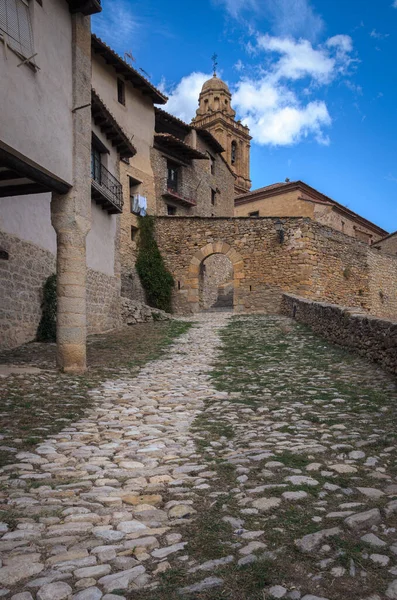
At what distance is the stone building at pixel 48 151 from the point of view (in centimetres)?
642

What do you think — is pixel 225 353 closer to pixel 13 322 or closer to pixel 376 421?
pixel 13 322

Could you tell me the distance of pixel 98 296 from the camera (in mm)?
13914

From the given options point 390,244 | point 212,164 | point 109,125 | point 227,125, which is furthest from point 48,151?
point 227,125

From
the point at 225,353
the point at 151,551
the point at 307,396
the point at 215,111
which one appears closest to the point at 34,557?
the point at 151,551

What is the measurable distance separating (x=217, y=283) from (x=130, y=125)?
1214 centimetres

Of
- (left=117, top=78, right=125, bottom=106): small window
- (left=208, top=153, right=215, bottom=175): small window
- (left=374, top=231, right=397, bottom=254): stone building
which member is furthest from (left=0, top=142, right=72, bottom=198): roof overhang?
(left=374, top=231, right=397, bottom=254): stone building

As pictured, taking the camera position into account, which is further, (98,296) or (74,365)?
(98,296)

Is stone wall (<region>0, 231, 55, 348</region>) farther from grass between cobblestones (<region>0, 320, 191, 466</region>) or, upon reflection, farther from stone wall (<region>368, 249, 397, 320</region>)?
stone wall (<region>368, 249, 397, 320</region>)

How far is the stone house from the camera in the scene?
2772cm

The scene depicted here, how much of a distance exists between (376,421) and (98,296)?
1059cm

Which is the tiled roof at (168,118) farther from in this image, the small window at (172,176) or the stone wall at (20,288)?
the stone wall at (20,288)

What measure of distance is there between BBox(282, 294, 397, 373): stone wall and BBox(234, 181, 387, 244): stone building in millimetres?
22730

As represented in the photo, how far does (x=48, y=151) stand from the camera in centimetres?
721

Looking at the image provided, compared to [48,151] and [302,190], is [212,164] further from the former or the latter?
[48,151]
